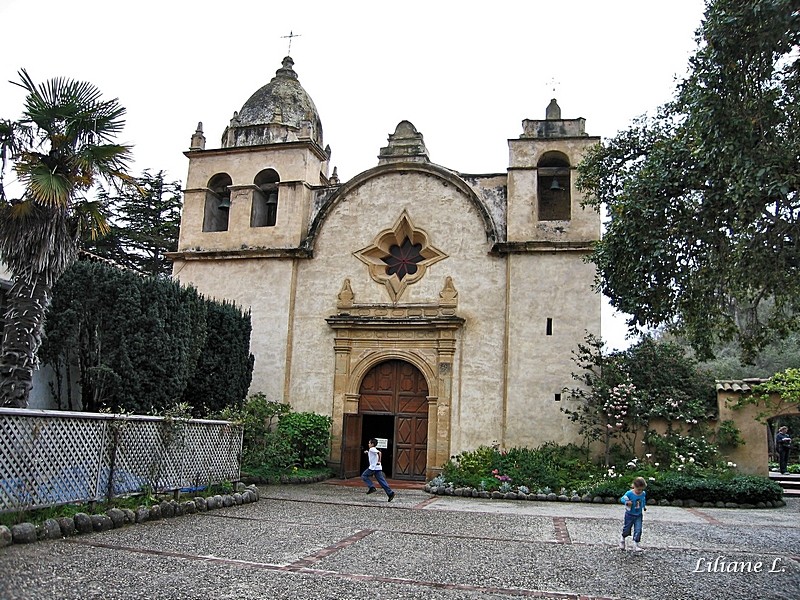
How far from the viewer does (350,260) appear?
18.2 m

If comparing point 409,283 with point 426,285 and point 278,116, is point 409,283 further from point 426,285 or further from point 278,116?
point 278,116

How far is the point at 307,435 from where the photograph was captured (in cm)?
1661

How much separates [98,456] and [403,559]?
4.31 meters

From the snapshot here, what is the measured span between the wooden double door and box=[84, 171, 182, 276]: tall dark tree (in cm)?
1532

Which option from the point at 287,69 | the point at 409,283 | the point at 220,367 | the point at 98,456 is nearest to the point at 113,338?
the point at 220,367

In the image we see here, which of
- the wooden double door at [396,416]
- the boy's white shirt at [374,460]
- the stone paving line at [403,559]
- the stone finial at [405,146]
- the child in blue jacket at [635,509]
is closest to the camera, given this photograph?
the stone paving line at [403,559]

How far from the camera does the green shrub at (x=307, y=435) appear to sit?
16453 millimetres

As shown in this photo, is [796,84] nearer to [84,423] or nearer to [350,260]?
[84,423]

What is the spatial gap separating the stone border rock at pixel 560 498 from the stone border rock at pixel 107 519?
4703 mm

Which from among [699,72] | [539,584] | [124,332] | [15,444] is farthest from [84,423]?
[699,72]

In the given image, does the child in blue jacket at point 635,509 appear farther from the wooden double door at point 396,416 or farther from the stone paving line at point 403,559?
the wooden double door at point 396,416

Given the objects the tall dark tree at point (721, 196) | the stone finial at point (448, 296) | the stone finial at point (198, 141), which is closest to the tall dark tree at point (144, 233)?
the stone finial at point (198, 141)

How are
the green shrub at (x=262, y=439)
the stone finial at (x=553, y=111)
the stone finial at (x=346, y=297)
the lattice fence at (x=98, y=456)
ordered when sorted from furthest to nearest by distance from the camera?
the stone finial at (x=553, y=111) → the stone finial at (x=346, y=297) → the green shrub at (x=262, y=439) → the lattice fence at (x=98, y=456)

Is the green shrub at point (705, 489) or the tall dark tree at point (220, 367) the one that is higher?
the tall dark tree at point (220, 367)
